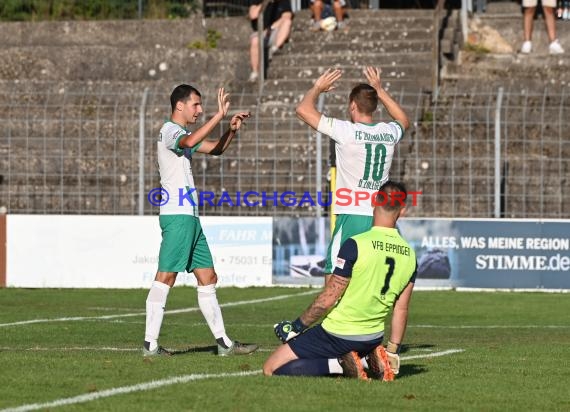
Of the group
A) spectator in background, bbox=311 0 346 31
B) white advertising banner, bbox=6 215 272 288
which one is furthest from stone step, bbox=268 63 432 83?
white advertising banner, bbox=6 215 272 288

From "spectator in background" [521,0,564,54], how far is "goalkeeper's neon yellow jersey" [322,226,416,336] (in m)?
18.7

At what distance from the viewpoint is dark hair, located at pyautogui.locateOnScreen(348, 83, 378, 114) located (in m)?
11.1

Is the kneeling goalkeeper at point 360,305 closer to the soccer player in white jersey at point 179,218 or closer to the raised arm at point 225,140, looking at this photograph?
the soccer player in white jersey at point 179,218

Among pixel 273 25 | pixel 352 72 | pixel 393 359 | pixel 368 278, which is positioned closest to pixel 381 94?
pixel 368 278

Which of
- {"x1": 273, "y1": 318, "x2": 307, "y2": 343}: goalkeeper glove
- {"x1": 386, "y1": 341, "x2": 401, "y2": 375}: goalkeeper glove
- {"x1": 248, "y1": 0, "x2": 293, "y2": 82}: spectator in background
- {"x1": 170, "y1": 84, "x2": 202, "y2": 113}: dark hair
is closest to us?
{"x1": 386, "y1": 341, "x2": 401, "y2": 375}: goalkeeper glove

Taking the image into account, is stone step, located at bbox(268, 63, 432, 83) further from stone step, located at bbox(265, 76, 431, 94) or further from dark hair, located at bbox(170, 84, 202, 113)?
dark hair, located at bbox(170, 84, 202, 113)

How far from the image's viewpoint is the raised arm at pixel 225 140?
38.9 feet

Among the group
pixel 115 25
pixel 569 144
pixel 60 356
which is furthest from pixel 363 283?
pixel 115 25

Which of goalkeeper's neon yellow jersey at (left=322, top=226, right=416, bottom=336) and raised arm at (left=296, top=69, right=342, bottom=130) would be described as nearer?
goalkeeper's neon yellow jersey at (left=322, top=226, right=416, bottom=336)

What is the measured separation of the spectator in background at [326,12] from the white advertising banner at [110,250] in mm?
8603

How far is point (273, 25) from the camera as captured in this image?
29.5 m

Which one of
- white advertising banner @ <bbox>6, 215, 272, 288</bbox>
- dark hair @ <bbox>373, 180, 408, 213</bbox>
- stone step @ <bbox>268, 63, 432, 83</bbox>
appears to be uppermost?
stone step @ <bbox>268, 63, 432, 83</bbox>

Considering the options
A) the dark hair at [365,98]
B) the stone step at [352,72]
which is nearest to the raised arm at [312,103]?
the dark hair at [365,98]

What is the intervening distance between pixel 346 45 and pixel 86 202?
24.1 feet
